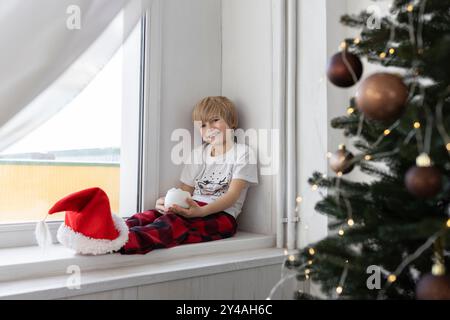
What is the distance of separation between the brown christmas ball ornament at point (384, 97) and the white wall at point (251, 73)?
41.8 inches

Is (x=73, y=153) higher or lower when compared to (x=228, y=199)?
higher

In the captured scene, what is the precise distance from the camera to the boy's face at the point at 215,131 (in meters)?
1.76

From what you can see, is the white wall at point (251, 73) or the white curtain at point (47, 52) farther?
the white wall at point (251, 73)

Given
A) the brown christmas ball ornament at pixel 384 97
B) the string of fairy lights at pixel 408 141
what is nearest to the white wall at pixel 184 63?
the string of fairy lights at pixel 408 141

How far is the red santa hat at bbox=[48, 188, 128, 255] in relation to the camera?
1.28m

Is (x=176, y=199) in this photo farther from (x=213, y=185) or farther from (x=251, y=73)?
(x=251, y=73)

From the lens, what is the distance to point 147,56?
1.75 m

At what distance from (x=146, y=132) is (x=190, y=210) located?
0.40m

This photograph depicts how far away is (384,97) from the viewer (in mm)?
675

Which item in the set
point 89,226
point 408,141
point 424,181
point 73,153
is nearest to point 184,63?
point 73,153

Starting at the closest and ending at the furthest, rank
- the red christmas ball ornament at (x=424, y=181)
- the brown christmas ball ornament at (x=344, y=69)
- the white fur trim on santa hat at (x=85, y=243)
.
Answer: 1. the red christmas ball ornament at (x=424, y=181)
2. the brown christmas ball ornament at (x=344, y=69)
3. the white fur trim on santa hat at (x=85, y=243)

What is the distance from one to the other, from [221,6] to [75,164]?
1.01m

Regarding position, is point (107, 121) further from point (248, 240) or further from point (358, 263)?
point (358, 263)

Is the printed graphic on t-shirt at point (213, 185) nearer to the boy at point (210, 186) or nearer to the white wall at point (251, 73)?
the boy at point (210, 186)
